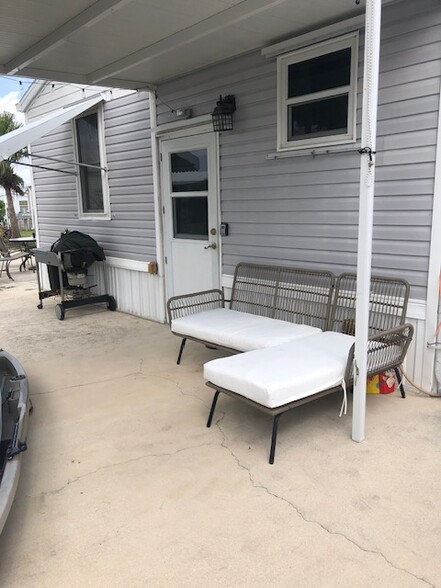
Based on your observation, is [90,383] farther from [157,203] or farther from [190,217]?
[157,203]

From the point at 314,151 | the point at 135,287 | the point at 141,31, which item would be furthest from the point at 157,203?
the point at 314,151

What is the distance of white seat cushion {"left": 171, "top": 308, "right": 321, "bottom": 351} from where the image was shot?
3.52 m

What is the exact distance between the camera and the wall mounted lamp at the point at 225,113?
14.5ft

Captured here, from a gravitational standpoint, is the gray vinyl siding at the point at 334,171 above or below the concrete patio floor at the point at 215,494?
→ above

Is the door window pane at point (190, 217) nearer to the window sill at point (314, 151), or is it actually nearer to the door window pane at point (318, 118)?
the window sill at point (314, 151)

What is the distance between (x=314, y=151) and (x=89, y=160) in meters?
4.15

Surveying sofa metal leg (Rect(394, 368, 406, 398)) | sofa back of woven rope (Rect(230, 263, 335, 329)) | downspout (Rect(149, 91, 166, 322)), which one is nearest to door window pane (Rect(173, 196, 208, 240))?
downspout (Rect(149, 91, 166, 322))

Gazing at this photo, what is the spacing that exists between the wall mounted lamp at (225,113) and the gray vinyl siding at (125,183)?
55.8 inches

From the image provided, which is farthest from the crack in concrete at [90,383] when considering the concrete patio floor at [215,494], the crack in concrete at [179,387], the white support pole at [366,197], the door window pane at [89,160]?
the door window pane at [89,160]

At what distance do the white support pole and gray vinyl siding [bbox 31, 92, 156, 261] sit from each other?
141 inches

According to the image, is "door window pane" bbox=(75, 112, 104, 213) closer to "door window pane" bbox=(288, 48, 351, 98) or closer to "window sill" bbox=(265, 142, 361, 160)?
"window sill" bbox=(265, 142, 361, 160)

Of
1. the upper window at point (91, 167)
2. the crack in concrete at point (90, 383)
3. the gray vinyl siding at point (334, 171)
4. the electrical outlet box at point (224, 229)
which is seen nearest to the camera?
the gray vinyl siding at point (334, 171)

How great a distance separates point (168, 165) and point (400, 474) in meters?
4.08

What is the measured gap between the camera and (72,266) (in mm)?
6348
